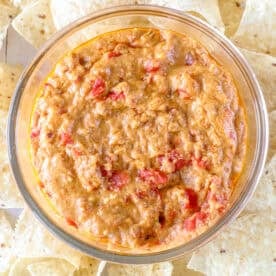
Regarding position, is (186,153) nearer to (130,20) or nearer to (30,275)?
(130,20)

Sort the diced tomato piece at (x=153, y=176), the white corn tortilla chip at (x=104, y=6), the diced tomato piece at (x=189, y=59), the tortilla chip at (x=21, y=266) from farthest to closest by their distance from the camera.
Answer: the tortilla chip at (x=21, y=266), the white corn tortilla chip at (x=104, y=6), the diced tomato piece at (x=189, y=59), the diced tomato piece at (x=153, y=176)

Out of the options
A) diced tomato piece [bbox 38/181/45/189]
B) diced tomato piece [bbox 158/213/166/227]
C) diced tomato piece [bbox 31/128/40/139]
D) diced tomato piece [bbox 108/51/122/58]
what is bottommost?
diced tomato piece [bbox 158/213/166/227]

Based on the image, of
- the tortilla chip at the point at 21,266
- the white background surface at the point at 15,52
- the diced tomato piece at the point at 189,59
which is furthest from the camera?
the white background surface at the point at 15,52

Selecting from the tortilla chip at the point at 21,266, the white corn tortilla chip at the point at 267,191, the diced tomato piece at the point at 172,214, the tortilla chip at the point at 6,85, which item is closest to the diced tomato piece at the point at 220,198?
the diced tomato piece at the point at 172,214

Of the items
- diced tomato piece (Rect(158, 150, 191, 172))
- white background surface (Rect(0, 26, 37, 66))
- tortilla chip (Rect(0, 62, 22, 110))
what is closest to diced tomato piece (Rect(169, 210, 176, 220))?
diced tomato piece (Rect(158, 150, 191, 172))

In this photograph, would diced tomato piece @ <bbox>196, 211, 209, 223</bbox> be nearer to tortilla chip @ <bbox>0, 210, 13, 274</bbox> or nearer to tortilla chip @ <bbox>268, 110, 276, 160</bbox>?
tortilla chip @ <bbox>268, 110, 276, 160</bbox>

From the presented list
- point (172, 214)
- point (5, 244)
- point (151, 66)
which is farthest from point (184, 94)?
point (5, 244)

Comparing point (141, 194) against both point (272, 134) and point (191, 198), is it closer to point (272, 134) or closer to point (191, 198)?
point (191, 198)

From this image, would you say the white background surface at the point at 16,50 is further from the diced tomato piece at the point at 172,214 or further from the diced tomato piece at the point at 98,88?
the diced tomato piece at the point at 172,214
